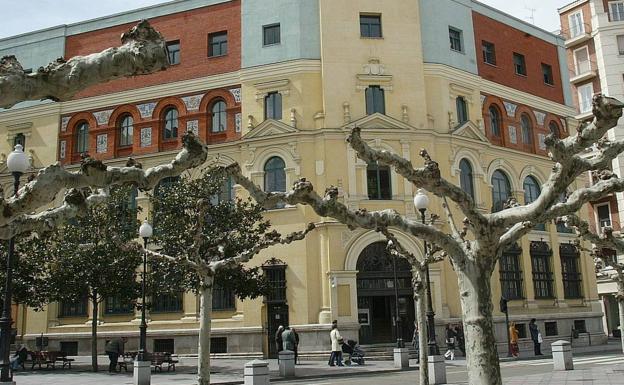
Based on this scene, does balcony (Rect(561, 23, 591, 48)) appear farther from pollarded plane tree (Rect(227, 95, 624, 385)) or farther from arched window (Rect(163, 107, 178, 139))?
pollarded plane tree (Rect(227, 95, 624, 385))

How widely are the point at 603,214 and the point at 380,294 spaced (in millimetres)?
24942

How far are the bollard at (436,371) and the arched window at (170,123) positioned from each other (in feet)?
67.5

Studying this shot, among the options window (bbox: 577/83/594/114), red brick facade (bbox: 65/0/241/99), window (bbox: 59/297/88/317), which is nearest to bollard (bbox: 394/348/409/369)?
red brick facade (bbox: 65/0/241/99)

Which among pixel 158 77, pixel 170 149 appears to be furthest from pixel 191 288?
pixel 158 77

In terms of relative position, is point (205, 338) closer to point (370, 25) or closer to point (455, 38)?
point (370, 25)

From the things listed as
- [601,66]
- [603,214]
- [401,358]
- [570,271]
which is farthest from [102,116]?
[601,66]

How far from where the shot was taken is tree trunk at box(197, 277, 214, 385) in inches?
559

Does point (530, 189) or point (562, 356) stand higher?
point (530, 189)

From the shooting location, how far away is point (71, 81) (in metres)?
5.52

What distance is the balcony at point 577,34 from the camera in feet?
162

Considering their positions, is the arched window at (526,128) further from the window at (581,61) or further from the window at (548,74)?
the window at (581,61)

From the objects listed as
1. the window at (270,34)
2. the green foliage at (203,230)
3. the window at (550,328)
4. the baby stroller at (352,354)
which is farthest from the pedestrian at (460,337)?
the window at (270,34)

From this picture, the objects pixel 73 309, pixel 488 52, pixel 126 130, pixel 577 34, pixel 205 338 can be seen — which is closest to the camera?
pixel 205 338

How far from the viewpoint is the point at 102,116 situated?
35.7 m
